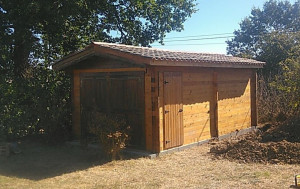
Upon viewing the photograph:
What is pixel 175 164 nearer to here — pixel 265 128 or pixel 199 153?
pixel 199 153

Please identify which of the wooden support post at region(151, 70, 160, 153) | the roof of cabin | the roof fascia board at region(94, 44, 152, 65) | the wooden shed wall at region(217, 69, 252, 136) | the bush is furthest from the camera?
the bush

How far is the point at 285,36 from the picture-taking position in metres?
20.1

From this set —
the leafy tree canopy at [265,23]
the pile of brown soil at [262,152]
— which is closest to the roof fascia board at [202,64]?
the pile of brown soil at [262,152]

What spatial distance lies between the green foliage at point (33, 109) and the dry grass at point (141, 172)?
1334 mm

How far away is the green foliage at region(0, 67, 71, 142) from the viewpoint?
9.87m

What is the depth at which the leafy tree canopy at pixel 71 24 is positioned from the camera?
11.8 meters

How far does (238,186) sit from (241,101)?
658 cm

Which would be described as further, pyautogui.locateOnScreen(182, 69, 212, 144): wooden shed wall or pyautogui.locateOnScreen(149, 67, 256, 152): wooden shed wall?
pyautogui.locateOnScreen(182, 69, 212, 144): wooden shed wall

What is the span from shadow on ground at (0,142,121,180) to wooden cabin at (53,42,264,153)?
102cm

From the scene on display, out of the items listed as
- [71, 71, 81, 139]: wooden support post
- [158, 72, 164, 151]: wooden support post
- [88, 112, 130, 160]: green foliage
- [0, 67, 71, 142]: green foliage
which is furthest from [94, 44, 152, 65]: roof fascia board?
[0, 67, 71, 142]: green foliage

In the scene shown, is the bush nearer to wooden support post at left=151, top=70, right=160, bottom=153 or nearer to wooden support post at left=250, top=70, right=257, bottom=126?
wooden support post at left=250, top=70, right=257, bottom=126

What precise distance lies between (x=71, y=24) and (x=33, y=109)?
5332 millimetres

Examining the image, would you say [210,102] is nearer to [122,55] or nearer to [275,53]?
[122,55]

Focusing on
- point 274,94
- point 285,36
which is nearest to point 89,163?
point 274,94
